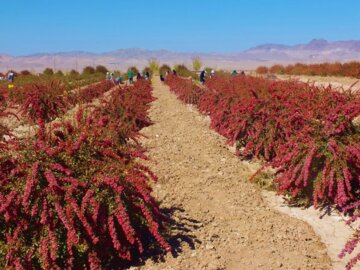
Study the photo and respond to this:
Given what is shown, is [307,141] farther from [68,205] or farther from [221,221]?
[68,205]

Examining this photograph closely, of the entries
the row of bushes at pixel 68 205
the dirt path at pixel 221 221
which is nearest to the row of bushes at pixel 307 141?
the dirt path at pixel 221 221

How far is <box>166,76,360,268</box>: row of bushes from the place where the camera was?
21.6 feet

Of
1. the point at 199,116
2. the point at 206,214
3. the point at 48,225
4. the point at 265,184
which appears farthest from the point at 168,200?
the point at 199,116

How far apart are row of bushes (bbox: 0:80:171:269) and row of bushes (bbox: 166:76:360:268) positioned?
2.36m

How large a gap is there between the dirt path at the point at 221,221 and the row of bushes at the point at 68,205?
58 centimetres

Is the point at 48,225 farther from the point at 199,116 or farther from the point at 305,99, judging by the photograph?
the point at 199,116

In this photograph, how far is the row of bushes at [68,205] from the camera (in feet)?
14.6

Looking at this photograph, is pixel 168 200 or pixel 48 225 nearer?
pixel 48 225

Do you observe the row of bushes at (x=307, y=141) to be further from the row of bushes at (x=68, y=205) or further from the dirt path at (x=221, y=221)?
the row of bushes at (x=68, y=205)

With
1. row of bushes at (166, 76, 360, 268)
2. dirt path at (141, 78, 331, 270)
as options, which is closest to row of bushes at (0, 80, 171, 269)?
dirt path at (141, 78, 331, 270)

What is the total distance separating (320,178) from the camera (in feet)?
22.1

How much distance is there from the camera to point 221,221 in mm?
6074

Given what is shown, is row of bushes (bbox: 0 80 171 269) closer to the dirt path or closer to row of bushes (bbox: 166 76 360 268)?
the dirt path

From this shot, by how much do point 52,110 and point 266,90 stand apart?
7992mm
